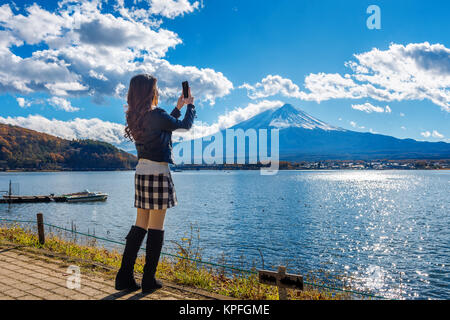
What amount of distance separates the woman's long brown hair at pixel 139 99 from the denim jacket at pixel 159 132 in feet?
0.29

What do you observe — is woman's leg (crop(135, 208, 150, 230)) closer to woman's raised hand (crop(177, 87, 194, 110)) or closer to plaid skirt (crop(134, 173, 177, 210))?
plaid skirt (crop(134, 173, 177, 210))

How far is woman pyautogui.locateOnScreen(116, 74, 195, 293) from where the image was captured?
3881mm

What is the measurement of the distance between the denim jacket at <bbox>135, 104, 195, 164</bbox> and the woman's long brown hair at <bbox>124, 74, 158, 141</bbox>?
0.09 m

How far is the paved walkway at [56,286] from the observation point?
3934mm

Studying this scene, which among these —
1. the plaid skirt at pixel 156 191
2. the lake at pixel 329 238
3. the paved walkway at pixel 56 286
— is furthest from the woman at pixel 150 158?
the lake at pixel 329 238

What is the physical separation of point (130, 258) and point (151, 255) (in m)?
0.33

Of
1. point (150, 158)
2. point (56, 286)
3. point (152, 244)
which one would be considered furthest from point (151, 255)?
point (56, 286)

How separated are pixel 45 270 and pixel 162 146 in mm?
2947

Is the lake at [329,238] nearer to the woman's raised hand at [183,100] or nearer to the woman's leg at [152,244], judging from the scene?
the woman's leg at [152,244]

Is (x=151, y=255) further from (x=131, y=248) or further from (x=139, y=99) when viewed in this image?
(x=139, y=99)

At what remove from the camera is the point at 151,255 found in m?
4.03

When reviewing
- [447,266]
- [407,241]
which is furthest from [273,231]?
[447,266]
